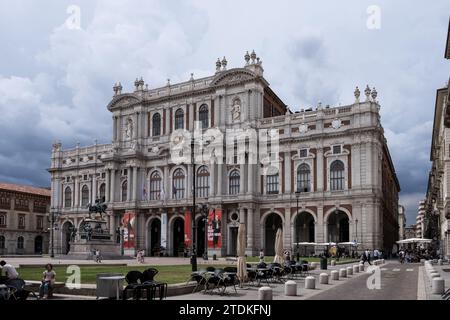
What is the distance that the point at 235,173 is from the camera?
74562mm

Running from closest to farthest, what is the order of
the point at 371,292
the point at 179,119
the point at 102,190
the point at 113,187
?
the point at 371,292, the point at 179,119, the point at 113,187, the point at 102,190

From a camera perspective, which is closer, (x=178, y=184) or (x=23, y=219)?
(x=178, y=184)

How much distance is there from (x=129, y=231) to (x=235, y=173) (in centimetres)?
1882

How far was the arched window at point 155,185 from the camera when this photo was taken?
81.3 m

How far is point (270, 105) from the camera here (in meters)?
80.8

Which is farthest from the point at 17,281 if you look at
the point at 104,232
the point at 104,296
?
the point at 104,232

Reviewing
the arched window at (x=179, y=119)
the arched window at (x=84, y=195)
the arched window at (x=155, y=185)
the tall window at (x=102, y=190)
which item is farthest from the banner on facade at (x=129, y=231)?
the arched window at (x=179, y=119)

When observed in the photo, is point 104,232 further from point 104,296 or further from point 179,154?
point 104,296

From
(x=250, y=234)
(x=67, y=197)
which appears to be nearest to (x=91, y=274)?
(x=250, y=234)

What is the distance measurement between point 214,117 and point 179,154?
7.62 meters

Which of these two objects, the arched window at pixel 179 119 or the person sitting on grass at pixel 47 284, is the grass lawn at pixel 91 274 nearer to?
the person sitting on grass at pixel 47 284

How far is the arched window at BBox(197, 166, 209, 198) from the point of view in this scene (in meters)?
76.4

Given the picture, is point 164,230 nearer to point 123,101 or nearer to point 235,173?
point 235,173
